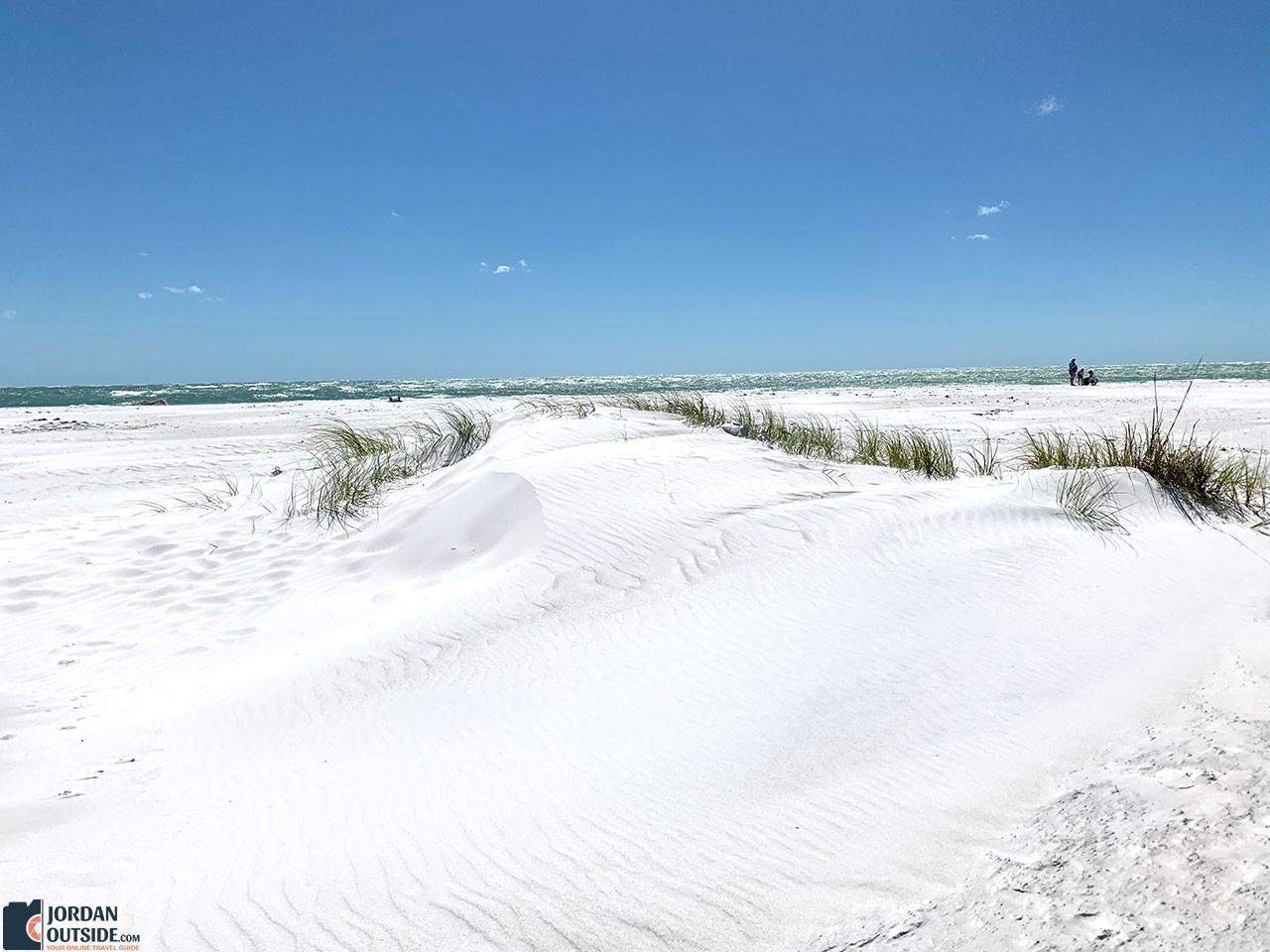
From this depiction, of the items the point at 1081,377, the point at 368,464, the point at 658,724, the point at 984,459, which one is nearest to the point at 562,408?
the point at 368,464

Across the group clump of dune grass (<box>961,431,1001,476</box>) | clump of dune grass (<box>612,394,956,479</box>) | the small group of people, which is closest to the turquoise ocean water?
the small group of people

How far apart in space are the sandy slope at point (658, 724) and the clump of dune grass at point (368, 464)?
85 centimetres

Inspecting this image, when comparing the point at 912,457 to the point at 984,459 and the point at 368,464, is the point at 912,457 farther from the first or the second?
the point at 368,464

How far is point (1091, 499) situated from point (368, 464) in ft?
21.6

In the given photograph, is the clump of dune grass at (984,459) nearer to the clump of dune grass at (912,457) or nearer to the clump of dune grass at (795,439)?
the clump of dune grass at (912,457)

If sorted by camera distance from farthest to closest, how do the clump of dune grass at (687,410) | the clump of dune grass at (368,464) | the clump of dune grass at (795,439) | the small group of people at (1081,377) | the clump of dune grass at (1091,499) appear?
the small group of people at (1081,377) → the clump of dune grass at (687,410) → the clump of dune grass at (795,439) → the clump of dune grass at (368,464) → the clump of dune grass at (1091,499)

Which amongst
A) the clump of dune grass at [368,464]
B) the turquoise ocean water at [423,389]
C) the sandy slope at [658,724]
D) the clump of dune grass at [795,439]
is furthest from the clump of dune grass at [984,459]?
the turquoise ocean water at [423,389]

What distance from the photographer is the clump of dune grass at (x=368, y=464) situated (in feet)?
20.6

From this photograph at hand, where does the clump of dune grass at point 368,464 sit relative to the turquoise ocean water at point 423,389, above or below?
below

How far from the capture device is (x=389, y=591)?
447 centimetres

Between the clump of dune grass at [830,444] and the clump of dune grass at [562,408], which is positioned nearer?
the clump of dune grass at [830,444]

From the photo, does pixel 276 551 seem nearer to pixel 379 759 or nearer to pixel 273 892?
pixel 379 759

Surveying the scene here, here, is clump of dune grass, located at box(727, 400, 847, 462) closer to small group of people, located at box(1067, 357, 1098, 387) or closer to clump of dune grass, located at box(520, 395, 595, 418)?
clump of dune grass, located at box(520, 395, 595, 418)

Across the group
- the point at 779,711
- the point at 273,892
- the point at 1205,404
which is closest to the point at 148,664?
the point at 273,892
